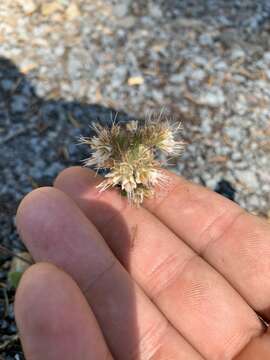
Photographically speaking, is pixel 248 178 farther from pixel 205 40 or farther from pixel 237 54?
pixel 205 40

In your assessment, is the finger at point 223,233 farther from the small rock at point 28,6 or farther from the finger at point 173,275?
the small rock at point 28,6

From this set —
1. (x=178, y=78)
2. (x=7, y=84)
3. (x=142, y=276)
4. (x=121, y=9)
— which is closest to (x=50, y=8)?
(x=121, y=9)

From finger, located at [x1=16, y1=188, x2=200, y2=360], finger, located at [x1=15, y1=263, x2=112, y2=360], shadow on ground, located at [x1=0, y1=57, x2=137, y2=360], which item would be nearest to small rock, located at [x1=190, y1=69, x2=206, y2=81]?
shadow on ground, located at [x1=0, y1=57, x2=137, y2=360]

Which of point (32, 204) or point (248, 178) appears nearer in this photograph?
point (32, 204)

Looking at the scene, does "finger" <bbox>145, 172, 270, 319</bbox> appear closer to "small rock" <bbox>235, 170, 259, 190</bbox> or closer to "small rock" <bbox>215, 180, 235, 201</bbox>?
"small rock" <bbox>215, 180, 235, 201</bbox>

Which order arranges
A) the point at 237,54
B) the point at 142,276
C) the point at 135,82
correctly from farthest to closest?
the point at 237,54 → the point at 135,82 → the point at 142,276

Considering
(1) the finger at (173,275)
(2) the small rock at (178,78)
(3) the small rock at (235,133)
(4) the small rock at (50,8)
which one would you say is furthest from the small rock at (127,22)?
(1) the finger at (173,275)

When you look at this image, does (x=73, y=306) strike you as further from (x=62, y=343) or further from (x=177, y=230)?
(x=177, y=230)
